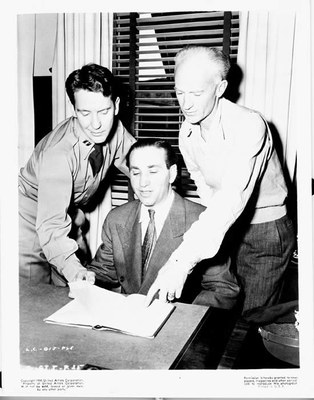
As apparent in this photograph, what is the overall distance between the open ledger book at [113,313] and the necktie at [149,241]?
0.14 meters

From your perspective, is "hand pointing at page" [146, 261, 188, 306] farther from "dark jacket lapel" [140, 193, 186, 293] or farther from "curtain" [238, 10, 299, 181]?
"curtain" [238, 10, 299, 181]

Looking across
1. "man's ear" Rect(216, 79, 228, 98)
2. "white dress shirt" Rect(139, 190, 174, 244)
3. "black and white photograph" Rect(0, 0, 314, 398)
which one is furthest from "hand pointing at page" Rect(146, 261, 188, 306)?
"man's ear" Rect(216, 79, 228, 98)

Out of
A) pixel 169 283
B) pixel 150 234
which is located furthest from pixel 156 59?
pixel 169 283

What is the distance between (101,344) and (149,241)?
0.38 metres

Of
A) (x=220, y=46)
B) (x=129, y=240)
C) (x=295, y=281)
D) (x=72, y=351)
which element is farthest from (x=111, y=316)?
(x=220, y=46)

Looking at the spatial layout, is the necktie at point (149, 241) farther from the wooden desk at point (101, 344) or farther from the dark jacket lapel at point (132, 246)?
the wooden desk at point (101, 344)

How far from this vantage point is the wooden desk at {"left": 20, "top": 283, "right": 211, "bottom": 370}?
81cm

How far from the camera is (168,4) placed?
3.51 ft

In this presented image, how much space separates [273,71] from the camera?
3.64ft

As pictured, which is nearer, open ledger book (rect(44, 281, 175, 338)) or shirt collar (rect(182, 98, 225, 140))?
open ledger book (rect(44, 281, 175, 338))

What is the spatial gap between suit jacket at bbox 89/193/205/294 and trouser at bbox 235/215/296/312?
189 millimetres

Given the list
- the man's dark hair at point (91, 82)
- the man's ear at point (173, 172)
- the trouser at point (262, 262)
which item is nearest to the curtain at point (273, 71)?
the trouser at point (262, 262)

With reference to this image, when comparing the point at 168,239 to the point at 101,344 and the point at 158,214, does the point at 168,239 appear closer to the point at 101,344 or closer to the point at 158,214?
the point at 158,214

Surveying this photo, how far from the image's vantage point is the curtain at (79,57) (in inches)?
44.5
